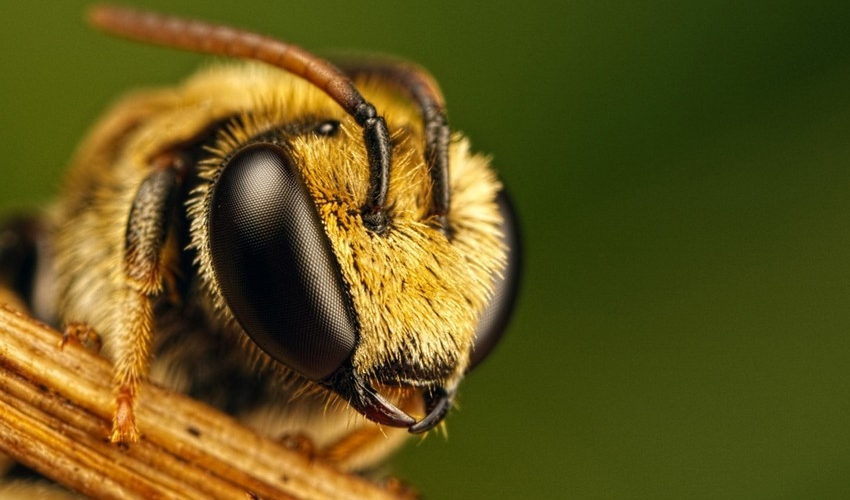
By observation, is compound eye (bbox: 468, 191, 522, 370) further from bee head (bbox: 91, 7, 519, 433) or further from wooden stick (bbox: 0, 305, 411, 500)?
wooden stick (bbox: 0, 305, 411, 500)

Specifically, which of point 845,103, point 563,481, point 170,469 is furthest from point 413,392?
point 845,103

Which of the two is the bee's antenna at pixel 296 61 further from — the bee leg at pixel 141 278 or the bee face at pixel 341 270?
the bee leg at pixel 141 278

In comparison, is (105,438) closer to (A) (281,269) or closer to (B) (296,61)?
(A) (281,269)

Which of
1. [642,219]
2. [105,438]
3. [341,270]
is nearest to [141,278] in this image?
[105,438]

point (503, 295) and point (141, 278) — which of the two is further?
point (503, 295)

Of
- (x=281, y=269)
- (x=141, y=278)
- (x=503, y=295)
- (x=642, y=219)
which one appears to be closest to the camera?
(x=281, y=269)

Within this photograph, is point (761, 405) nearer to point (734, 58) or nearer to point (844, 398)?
point (844, 398)

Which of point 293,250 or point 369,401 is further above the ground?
point 293,250
